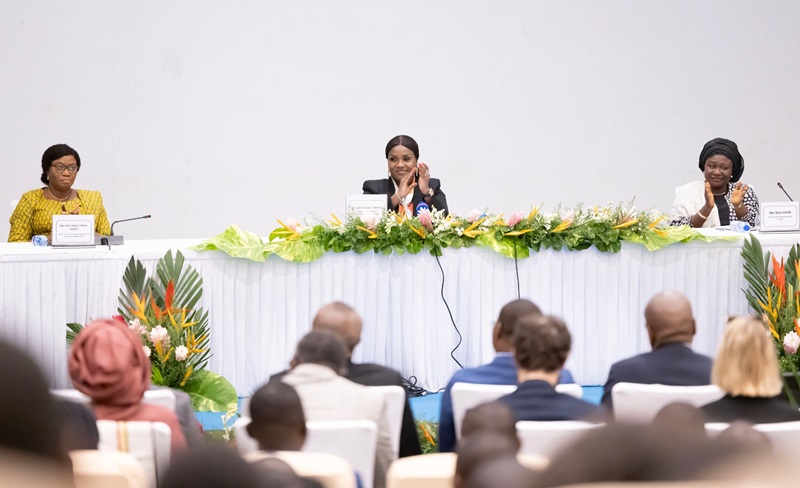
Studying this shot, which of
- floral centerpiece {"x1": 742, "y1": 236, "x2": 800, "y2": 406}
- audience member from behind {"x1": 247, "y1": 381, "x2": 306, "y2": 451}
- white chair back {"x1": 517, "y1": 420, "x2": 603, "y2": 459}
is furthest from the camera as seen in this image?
floral centerpiece {"x1": 742, "y1": 236, "x2": 800, "y2": 406}

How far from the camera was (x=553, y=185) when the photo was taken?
8.12 meters

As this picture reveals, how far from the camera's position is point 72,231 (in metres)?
5.00

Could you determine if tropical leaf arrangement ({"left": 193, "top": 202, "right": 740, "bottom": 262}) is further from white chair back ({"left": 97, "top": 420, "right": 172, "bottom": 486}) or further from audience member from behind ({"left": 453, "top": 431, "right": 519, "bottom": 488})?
audience member from behind ({"left": 453, "top": 431, "right": 519, "bottom": 488})

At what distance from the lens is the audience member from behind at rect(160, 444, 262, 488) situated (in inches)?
44.9

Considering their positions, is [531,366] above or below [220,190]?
below

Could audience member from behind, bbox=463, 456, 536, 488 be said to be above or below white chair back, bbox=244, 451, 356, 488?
above

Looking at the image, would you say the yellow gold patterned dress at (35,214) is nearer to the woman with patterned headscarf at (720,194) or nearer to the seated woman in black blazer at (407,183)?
the seated woman in black blazer at (407,183)

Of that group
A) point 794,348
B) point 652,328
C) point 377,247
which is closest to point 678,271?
point 794,348

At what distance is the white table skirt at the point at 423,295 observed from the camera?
4.98 m

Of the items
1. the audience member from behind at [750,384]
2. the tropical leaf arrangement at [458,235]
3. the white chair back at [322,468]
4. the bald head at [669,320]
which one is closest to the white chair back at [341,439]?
the white chair back at [322,468]

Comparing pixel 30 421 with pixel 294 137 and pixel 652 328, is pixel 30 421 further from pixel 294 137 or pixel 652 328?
pixel 294 137

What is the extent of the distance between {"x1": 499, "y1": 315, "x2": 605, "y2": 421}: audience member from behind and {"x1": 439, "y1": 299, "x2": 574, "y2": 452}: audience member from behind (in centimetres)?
18

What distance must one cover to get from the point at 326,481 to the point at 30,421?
725mm

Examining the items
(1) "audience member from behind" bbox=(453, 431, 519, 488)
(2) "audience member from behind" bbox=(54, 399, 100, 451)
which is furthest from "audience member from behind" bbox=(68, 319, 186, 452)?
(1) "audience member from behind" bbox=(453, 431, 519, 488)
